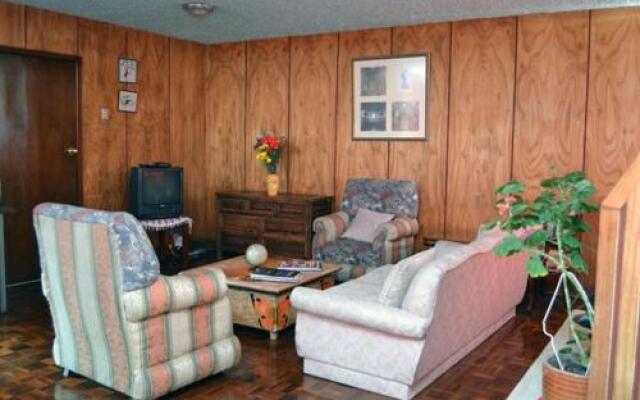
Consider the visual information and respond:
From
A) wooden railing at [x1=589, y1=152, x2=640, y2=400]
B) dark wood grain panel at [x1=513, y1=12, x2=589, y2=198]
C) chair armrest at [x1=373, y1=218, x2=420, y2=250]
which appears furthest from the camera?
chair armrest at [x1=373, y1=218, x2=420, y2=250]

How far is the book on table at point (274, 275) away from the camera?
4158 mm

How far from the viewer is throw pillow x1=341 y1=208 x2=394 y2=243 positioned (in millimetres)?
5629

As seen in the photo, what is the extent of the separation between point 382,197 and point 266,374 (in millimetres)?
2845

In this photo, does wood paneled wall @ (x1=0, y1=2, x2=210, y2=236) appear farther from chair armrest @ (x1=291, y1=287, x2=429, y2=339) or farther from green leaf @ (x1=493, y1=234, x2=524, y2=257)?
green leaf @ (x1=493, y1=234, x2=524, y2=257)

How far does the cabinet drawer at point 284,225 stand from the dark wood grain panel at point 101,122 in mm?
1573

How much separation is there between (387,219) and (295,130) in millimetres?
1662

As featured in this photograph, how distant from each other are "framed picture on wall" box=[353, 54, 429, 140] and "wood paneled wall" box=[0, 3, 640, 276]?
88mm

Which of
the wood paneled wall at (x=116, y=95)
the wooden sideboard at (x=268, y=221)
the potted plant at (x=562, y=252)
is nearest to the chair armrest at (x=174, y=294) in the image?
the potted plant at (x=562, y=252)

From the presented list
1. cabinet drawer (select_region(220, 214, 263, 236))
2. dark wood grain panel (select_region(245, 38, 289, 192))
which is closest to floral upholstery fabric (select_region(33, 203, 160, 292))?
cabinet drawer (select_region(220, 214, 263, 236))

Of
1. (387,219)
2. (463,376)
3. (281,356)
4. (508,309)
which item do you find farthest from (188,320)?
(387,219)

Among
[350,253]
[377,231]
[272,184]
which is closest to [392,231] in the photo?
[377,231]

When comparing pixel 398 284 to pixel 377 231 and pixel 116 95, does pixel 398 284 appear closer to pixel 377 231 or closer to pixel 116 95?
pixel 377 231

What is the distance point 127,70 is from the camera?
6.33 m

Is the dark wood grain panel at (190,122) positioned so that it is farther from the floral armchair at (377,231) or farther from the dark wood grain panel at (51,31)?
the floral armchair at (377,231)
